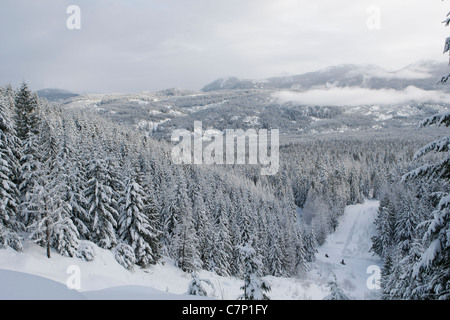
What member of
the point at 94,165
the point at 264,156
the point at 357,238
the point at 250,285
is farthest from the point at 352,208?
the point at 250,285

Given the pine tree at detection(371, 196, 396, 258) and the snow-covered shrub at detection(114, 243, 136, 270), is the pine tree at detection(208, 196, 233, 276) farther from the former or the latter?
the pine tree at detection(371, 196, 396, 258)

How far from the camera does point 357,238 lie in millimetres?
76438

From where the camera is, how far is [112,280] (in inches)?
727

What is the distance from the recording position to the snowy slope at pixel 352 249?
182 feet

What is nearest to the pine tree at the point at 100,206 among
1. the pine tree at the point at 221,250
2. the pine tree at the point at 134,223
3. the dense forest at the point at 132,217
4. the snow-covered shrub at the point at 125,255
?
the dense forest at the point at 132,217

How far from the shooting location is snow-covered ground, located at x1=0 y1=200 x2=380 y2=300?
935 centimetres

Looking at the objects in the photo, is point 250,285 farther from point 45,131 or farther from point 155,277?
point 45,131

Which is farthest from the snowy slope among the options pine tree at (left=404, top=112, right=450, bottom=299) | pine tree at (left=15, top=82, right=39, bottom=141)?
pine tree at (left=15, top=82, right=39, bottom=141)

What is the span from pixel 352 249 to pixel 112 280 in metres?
69.4

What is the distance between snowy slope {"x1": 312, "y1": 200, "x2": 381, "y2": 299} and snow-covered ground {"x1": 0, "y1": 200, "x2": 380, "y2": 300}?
0.28 metres

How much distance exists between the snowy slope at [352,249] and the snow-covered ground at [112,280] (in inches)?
11.1

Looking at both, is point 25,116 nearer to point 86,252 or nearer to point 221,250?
point 86,252

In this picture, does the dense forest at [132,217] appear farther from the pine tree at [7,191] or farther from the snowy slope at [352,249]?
the snowy slope at [352,249]

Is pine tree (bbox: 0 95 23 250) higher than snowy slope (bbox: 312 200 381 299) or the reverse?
higher
